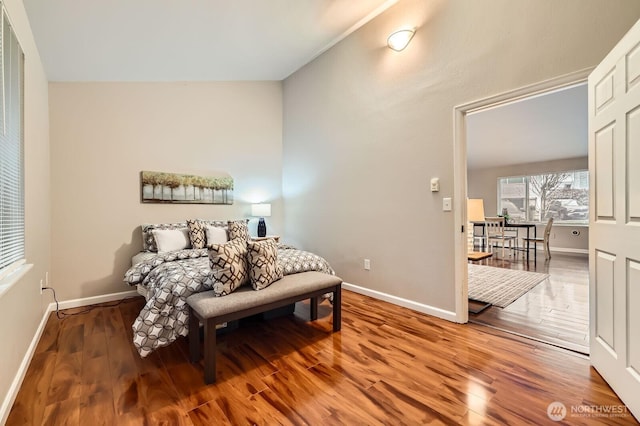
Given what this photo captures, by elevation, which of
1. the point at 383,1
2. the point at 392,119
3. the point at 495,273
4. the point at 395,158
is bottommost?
the point at 495,273

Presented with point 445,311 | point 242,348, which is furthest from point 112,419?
point 445,311

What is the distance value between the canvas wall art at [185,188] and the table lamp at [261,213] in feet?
1.22

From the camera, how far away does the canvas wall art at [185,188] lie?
11.9 feet

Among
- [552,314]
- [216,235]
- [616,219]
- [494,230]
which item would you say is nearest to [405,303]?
[552,314]

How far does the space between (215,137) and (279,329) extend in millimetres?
2970

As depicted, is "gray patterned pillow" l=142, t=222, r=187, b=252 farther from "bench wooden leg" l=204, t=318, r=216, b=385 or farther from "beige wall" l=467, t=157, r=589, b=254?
"beige wall" l=467, t=157, r=589, b=254

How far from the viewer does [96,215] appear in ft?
10.9

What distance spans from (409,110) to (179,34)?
248 cm

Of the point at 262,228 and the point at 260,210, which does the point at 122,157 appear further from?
the point at 262,228

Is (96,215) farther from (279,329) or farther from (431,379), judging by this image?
(431,379)

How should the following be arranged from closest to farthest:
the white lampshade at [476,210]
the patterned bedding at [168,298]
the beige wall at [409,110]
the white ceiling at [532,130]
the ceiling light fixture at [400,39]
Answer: the patterned bedding at [168,298] < the beige wall at [409,110] < the ceiling light fixture at [400,39] < the white lampshade at [476,210] < the white ceiling at [532,130]

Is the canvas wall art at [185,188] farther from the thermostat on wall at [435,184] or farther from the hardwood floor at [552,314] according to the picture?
the hardwood floor at [552,314]

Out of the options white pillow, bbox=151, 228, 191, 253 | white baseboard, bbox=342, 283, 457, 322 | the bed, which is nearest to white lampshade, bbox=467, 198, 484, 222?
white baseboard, bbox=342, 283, 457, 322

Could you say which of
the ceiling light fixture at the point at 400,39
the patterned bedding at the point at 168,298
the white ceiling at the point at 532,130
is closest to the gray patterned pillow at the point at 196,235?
the patterned bedding at the point at 168,298
